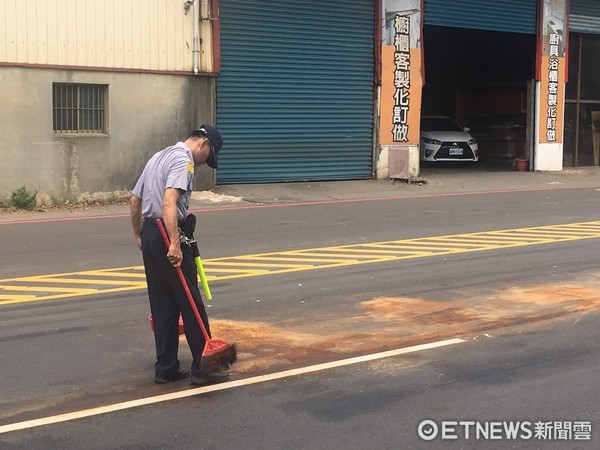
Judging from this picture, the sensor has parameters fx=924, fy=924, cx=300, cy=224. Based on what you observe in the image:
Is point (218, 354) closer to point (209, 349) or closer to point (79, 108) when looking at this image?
point (209, 349)

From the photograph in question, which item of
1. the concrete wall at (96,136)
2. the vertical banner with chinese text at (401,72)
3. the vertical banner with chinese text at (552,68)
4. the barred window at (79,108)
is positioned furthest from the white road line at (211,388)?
the vertical banner with chinese text at (552,68)

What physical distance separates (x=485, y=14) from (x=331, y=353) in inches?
819

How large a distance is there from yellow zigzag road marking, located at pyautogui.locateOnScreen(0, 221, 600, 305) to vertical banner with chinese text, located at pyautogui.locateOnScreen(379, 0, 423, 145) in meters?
9.17

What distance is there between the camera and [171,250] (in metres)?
6.23

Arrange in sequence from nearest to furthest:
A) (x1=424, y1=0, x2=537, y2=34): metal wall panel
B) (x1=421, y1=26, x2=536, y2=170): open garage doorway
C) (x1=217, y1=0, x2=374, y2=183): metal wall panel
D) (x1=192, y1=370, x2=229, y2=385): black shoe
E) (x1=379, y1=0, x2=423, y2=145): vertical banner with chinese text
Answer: (x1=192, y1=370, x2=229, y2=385): black shoe < (x1=217, y1=0, x2=374, y2=183): metal wall panel < (x1=379, y1=0, x2=423, y2=145): vertical banner with chinese text < (x1=424, y1=0, x2=537, y2=34): metal wall panel < (x1=421, y1=26, x2=536, y2=170): open garage doorway

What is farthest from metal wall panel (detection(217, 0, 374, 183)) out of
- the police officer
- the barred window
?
the police officer

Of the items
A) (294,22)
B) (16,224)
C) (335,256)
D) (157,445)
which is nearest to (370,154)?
(294,22)

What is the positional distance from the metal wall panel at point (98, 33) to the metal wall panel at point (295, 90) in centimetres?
135

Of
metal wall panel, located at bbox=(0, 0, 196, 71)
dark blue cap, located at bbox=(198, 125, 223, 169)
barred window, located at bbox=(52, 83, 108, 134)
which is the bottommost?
dark blue cap, located at bbox=(198, 125, 223, 169)

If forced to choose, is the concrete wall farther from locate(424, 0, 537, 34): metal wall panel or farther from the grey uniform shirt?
the grey uniform shirt

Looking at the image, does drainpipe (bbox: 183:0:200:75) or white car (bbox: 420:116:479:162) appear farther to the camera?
white car (bbox: 420:116:479:162)

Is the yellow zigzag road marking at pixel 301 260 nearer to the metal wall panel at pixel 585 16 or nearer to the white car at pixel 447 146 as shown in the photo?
the white car at pixel 447 146

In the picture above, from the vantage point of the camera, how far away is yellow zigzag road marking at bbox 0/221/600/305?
9.90 metres

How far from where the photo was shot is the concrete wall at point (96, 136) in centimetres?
1800
